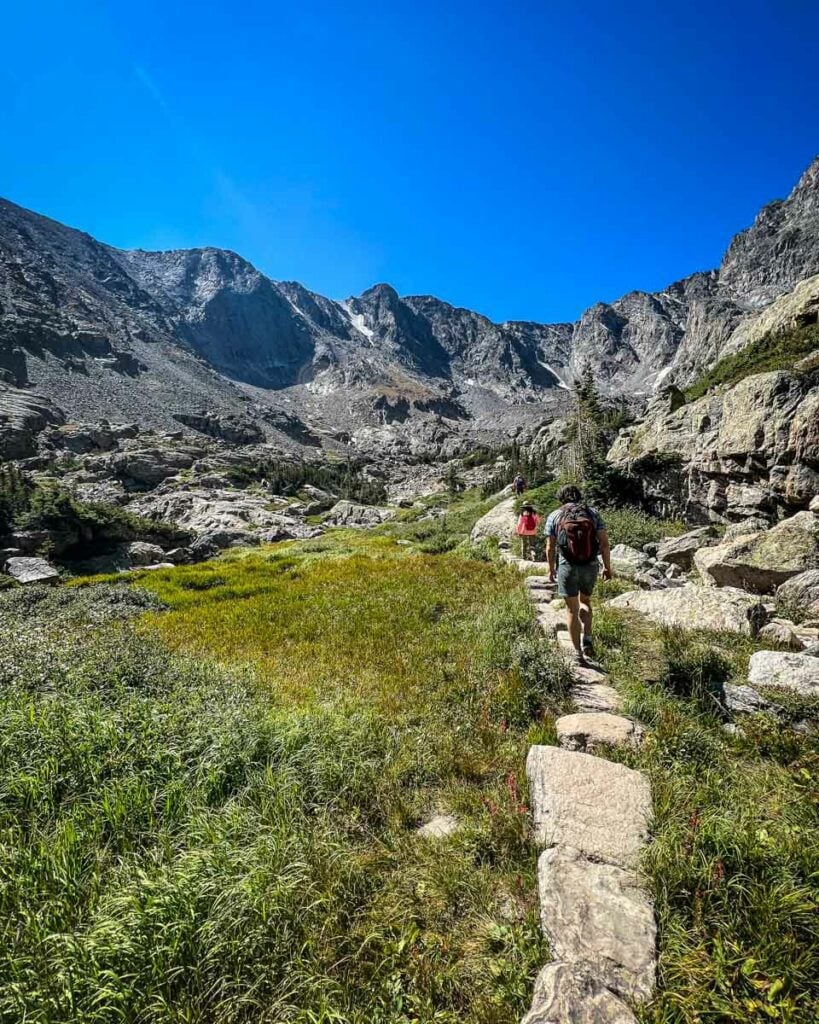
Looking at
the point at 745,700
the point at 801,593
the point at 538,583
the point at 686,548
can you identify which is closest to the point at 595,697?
the point at 745,700

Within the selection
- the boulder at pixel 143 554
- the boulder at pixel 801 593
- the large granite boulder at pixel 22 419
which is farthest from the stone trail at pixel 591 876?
the large granite boulder at pixel 22 419

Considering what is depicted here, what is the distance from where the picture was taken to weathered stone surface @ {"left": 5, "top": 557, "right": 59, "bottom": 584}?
24391mm

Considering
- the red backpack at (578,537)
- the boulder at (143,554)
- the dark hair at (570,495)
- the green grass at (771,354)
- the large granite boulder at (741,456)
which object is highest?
the green grass at (771,354)

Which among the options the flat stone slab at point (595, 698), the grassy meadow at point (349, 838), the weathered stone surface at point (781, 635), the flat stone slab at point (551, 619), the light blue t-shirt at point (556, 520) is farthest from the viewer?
the flat stone slab at point (551, 619)

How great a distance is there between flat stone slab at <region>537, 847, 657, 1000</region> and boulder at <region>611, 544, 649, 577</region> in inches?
401

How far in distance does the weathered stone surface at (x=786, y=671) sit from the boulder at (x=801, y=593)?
3258 mm

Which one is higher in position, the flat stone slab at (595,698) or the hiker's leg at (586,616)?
the hiker's leg at (586,616)

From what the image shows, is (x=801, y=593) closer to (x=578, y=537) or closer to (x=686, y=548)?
(x=686, y=548)

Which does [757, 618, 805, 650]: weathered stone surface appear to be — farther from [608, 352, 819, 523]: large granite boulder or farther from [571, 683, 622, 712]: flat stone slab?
[608, 352, 819, 523]: large granite boulder

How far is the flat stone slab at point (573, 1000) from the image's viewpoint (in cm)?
209

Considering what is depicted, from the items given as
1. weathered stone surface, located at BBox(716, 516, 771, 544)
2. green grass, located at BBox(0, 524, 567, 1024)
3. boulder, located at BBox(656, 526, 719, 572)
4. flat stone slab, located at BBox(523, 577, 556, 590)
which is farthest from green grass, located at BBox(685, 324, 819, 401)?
green grass, located at BBox(0, 524, 567, 1024)

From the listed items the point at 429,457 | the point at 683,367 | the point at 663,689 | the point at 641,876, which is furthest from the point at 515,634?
the point at 683,367

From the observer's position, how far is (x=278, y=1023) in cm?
222

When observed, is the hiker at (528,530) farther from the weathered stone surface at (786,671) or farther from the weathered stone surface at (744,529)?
the weathered stone surface at (786,671)
